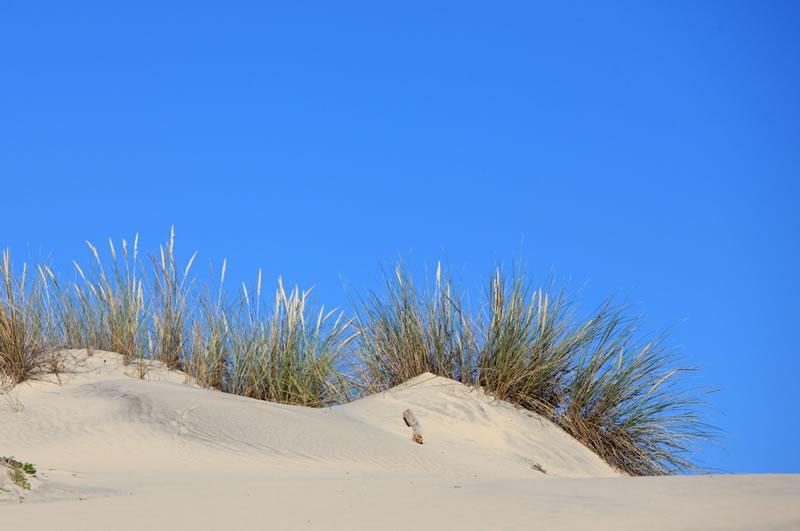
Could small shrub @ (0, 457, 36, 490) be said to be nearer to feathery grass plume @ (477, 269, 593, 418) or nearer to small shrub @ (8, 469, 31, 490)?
small shrub @ (8, 469, 31, 490)

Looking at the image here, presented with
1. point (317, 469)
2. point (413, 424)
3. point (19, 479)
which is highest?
point (413, 424)

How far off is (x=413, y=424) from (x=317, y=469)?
4.89 ft

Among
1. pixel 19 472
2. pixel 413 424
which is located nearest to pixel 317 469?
pixel 413 424

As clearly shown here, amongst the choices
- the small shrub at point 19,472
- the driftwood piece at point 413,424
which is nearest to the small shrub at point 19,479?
the small shrub at point 19,472

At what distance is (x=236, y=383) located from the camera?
8531mm

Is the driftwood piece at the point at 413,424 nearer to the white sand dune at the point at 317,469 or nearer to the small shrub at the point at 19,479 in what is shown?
the white sand dune at the point at 317,469

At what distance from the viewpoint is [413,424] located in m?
7.05

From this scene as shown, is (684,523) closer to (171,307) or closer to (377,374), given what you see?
(377,374)

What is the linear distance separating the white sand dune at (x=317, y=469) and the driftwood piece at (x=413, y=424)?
0.05 metres

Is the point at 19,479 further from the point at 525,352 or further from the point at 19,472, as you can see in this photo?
the point at 525,352

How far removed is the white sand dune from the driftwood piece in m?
0.05

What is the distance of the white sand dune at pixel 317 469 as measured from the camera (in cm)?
381

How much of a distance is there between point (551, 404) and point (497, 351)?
0.70m

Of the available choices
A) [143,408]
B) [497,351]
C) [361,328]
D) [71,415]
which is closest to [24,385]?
[71,415]
